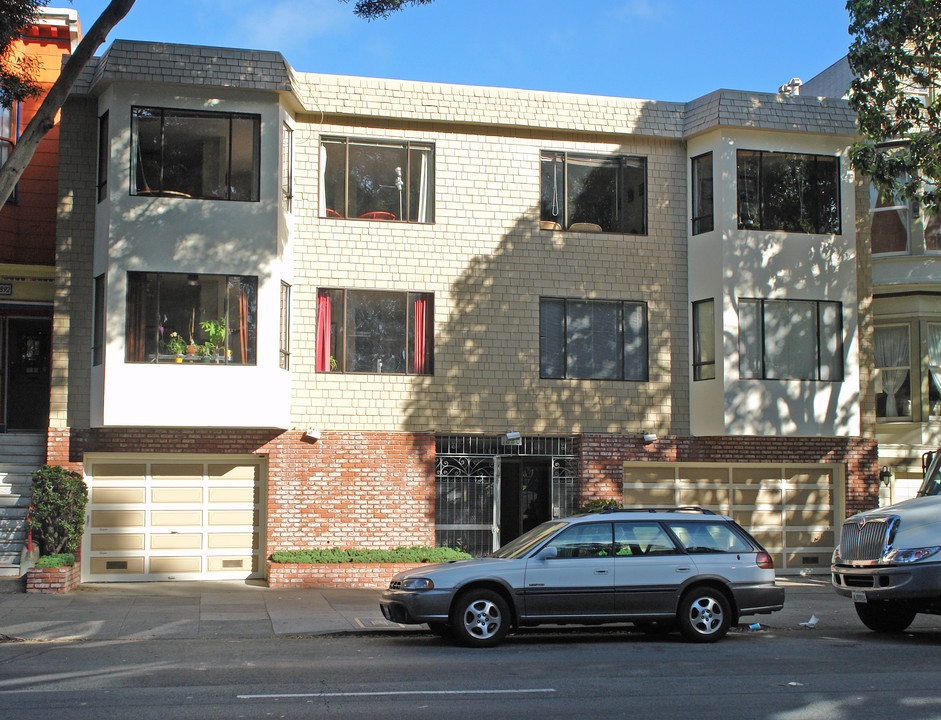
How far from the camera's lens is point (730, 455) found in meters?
20.3

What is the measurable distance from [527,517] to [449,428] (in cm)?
237

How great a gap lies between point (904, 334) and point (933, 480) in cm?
740

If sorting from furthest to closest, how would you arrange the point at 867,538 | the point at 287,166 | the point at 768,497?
the point at 768,497 < the point at 287,166 < the point at 867,538

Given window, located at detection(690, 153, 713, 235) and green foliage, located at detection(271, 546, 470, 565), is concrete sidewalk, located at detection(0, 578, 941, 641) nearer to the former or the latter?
green foliage, located at detection(271, 546, 470, 565)

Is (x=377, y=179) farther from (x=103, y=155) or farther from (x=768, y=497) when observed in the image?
(x=768, y=497)

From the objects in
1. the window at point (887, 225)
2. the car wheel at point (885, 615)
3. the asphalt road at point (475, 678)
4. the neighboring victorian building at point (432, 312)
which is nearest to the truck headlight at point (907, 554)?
the car wheel at point (885, 615)

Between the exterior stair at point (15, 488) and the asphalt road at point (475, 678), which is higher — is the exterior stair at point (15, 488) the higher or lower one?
the higher one

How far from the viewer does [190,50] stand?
17812mm

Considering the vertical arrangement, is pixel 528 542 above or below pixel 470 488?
below

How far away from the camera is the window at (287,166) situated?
60.6ft

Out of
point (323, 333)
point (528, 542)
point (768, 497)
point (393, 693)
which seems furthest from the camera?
point (768, 497)

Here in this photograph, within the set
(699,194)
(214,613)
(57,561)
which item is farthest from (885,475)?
(57,561)

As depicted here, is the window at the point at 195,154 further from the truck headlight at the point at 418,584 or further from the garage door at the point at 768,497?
the garage door at the point at 768,497

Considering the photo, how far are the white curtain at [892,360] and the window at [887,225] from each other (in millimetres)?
1672
